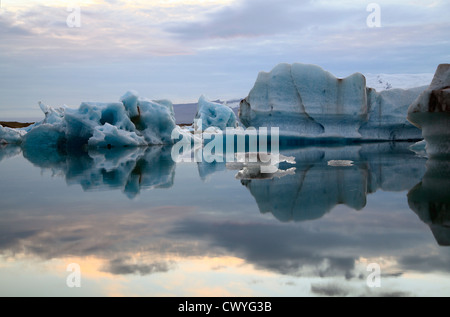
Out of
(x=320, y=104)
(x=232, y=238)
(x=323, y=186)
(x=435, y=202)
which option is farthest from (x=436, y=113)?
(x=320, y=104)

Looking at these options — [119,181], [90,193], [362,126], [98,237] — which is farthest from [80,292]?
[362,126]

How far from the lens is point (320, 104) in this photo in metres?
14.6

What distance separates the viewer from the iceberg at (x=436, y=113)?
7.09 m

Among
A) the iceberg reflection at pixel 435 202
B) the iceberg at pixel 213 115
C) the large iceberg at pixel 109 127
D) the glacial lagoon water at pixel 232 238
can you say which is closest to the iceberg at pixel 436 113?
the iceberg reflection at pixel 435 202

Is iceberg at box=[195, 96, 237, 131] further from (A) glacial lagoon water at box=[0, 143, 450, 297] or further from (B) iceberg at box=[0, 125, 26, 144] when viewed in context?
(A) glacial lagoon water at box=[0, 143, 450, 297]

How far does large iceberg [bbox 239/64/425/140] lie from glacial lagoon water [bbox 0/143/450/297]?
9796mm

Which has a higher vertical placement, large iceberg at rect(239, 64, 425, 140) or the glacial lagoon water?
large iceberg at rect(239, 64, 425, 140)

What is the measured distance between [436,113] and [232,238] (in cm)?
585

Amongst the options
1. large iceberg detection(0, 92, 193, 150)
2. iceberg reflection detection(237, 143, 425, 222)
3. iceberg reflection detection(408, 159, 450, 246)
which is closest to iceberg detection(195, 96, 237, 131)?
large iceberg detection(0, 92, 193, 150)

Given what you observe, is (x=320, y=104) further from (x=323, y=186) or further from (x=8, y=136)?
(x=8, y=136)

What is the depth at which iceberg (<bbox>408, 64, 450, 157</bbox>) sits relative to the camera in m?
7.09
